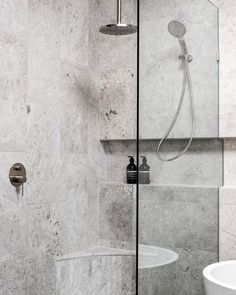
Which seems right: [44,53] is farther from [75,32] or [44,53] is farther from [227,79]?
[227,79]

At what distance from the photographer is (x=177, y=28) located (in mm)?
1689

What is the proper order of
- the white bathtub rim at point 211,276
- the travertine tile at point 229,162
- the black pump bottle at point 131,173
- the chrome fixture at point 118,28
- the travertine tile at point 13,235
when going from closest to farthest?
the white bathtub rim at point 211,276 → the travertine tile at point 13,235 → the chrome fixture at point 118,28 → the travertine tile at point 229,162 → the black pump bottle at point 131,173

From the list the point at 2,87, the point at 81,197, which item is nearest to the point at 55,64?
the point at 2,87

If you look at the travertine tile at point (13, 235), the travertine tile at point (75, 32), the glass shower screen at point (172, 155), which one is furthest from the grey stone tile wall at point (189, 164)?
the travertine tile at point (75, 32)

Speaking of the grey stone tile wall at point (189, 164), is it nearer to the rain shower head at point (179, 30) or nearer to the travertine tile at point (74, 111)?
the rain shower head at point (179, 30)

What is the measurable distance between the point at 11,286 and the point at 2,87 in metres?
0.92

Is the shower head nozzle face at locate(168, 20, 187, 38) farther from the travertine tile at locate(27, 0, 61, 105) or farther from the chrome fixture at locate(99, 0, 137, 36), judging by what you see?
the travertine tile at locate(27, 0, 61, 105)

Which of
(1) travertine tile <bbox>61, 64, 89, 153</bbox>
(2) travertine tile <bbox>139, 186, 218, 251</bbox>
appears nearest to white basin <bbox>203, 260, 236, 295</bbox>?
(2) travertine tile <bbox>139, 186, 218, 251</bbox>

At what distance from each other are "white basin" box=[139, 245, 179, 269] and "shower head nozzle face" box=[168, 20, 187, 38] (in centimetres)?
92

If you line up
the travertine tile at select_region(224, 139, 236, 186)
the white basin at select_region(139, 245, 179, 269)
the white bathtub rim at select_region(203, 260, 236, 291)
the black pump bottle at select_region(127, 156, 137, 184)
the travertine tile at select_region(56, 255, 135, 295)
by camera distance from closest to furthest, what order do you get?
the white bathtub rim at select_region(203, 260, 236, 291)
the white basin at select_region(139, 245, 179, 269)
the travertine tile at select_region(224, 139, 236, 186)
the travertine tile at select_region(56, 255, 135, 295)
the black pump bottle at select_region(127, 156, 137, 184)

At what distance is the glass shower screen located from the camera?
1.62 metres

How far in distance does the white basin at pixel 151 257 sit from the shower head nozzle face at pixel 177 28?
0.92m

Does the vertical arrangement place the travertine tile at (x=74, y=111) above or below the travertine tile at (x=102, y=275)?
above

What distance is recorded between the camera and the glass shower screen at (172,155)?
1.62 m
